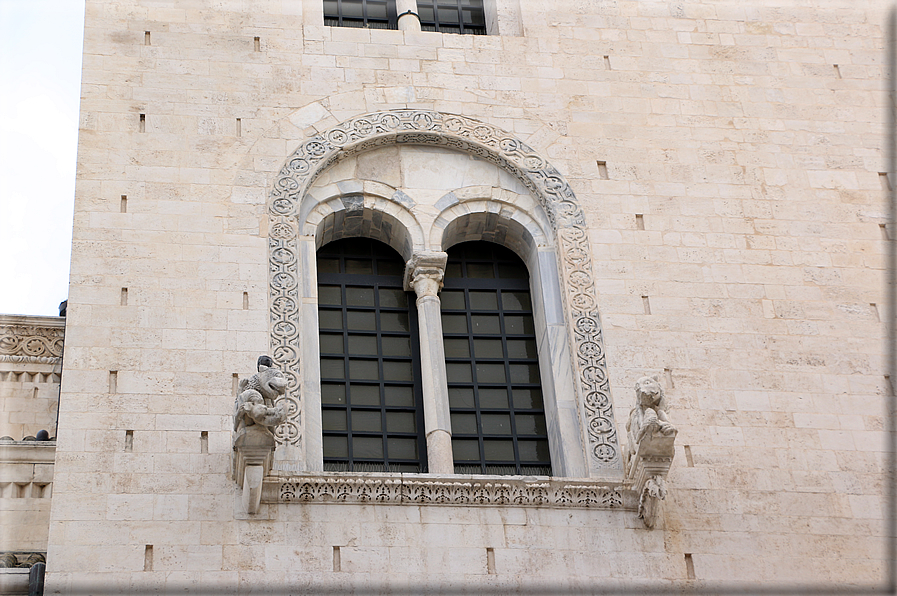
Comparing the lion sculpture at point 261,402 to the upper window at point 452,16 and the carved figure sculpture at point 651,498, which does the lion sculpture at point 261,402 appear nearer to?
the carved figure sculpture at point 651,498

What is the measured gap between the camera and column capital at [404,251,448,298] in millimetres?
14852

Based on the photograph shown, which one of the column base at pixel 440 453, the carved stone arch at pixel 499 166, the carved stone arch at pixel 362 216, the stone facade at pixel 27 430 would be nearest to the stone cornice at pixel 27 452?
the stone facade at pixel 27 430

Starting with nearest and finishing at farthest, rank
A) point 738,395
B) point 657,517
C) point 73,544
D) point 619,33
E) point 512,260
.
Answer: point 73,544, point 657,517, point 738,395, point 512,260, point 619,33

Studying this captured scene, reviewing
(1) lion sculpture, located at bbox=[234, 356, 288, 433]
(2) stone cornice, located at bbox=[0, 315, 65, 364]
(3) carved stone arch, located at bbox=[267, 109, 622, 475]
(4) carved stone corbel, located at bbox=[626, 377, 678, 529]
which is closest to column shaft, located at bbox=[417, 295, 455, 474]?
(3) carved stone arch, located at bbox=[267, 109, 622, 475]

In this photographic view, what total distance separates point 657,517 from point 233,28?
24.2 ft

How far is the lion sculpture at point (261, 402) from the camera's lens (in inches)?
482

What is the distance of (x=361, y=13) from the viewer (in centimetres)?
1795

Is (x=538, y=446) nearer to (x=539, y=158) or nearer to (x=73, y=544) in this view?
(x=539, y=158)

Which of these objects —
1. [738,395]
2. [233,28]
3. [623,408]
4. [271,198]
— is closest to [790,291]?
[738,395]

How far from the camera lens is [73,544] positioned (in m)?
12.4

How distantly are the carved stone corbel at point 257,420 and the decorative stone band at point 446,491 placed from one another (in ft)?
0.97

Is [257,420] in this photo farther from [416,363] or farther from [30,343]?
[30,343]

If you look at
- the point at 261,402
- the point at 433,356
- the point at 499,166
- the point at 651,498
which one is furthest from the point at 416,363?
the point at 651,498

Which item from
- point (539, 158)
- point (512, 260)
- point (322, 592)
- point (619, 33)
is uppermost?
point (619, 33)
